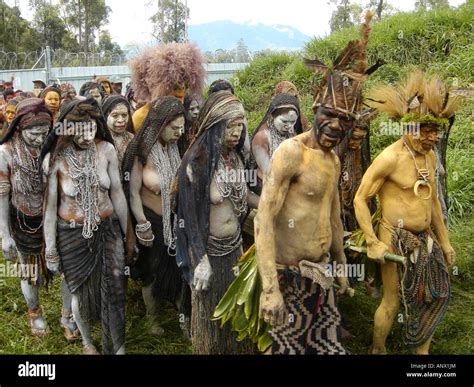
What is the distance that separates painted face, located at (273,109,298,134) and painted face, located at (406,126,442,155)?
A: 1345mm

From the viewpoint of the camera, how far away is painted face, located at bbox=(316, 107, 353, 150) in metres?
3.12

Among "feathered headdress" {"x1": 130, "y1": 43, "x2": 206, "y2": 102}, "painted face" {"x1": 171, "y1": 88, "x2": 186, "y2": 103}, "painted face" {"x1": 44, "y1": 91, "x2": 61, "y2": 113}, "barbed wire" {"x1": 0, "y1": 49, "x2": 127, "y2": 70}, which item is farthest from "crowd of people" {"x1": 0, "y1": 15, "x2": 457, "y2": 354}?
"barbed wire" {"x1": 0, "y1": 49, "x2": 127, "y2": 70}

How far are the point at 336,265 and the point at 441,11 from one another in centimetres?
925

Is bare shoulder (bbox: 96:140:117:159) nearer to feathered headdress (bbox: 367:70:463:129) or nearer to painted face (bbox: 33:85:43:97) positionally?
feathered headdress (bbox: 367:70:463:129)

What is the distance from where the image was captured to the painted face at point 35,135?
4660 mm

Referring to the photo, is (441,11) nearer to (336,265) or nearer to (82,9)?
(336,265)

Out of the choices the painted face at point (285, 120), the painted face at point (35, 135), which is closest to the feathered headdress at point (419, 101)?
the painted face at point (285, 120)

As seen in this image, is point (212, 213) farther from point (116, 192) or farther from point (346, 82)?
point (346, 82)

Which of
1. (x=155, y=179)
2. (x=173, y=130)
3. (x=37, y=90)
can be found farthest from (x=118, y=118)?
(x=37, y=90)

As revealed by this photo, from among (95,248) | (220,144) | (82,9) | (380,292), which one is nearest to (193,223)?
(220,144)

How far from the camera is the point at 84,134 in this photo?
4148 millimetres

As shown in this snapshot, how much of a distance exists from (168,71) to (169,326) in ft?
8.34

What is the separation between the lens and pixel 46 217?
→ 167 inches

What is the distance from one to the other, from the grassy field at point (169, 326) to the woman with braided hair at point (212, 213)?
87cm
